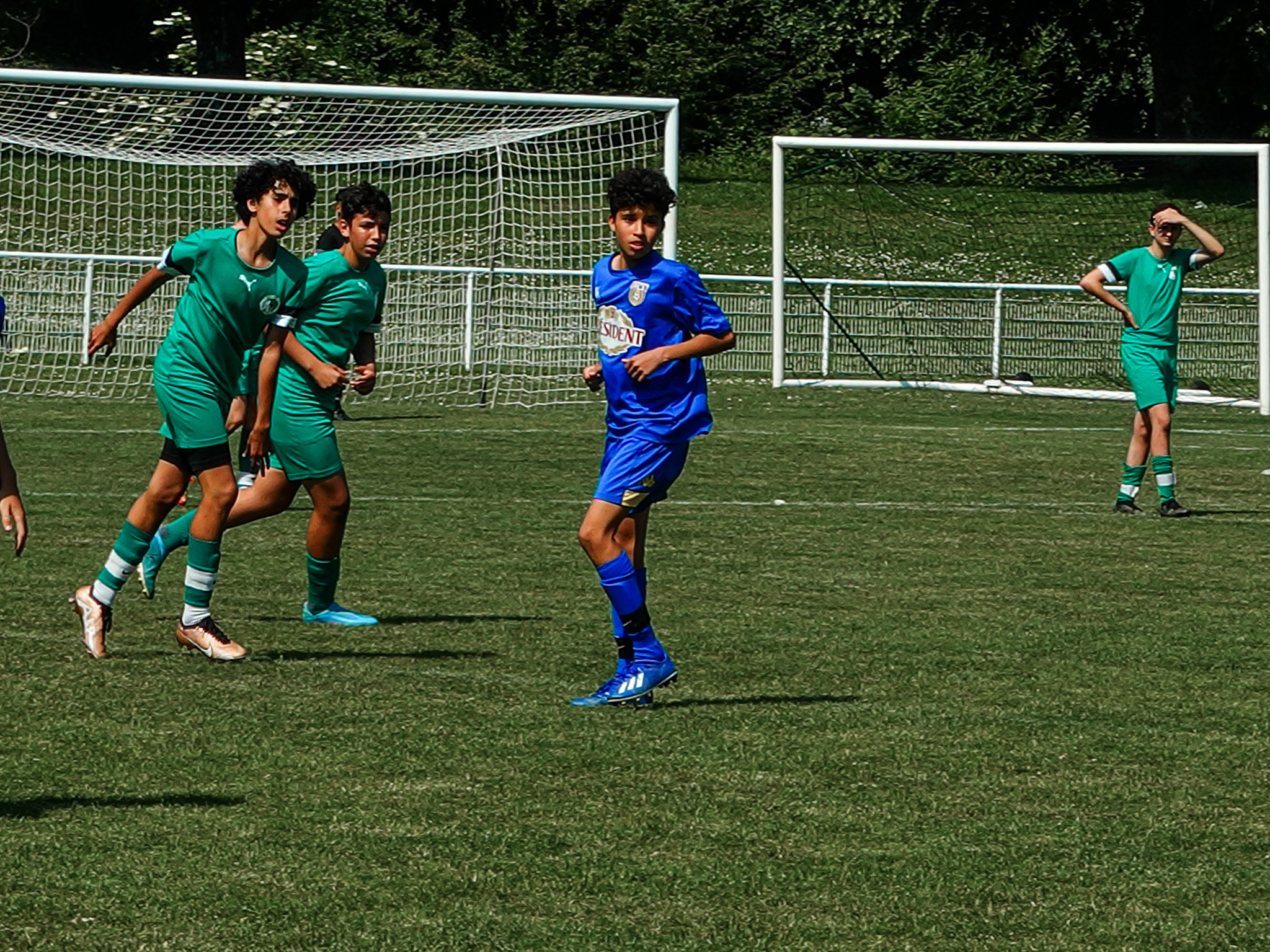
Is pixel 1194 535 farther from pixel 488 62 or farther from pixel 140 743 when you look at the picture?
pixel 488 62

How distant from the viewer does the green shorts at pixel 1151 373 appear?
13.9 metres

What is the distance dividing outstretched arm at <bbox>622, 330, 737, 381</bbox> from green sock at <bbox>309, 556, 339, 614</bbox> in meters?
2.27

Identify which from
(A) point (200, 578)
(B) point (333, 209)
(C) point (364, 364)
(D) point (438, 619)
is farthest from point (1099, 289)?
(B) point (333, 209)

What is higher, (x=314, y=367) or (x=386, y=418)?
(x=314, y=367)

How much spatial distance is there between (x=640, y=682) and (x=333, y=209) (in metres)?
19.6

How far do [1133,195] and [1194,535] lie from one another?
23743mm

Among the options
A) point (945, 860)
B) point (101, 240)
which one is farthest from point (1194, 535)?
point (101, 240)

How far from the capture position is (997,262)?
33.4 m

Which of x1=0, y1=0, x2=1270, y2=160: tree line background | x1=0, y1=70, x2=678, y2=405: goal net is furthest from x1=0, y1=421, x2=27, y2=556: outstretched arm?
x1=0, y1=0, x2=1270, y2=160: tree line background

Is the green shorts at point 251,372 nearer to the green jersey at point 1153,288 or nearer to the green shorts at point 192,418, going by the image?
the green shorts at point 192,418

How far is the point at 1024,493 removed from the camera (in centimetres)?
1490

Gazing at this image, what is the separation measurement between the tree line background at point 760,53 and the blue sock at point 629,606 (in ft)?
110

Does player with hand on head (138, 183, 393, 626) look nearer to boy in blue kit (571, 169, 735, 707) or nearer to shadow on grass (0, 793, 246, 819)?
boy in blue kit (571, 169, 735, 707)

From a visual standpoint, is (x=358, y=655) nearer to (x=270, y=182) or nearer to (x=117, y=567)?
(x=117, y=567)
